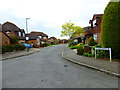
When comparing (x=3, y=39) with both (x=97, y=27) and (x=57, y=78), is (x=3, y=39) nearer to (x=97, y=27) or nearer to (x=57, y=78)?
(x=57, y=78)

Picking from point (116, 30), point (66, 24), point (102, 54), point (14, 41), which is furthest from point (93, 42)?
point (14, 41)

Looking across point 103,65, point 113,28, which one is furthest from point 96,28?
point 103,65

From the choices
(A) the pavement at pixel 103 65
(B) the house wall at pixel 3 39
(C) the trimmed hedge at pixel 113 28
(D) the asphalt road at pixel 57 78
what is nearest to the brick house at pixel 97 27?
(C) the trimmed hedge at pixel 113 28

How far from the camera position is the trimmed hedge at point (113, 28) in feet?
23.5

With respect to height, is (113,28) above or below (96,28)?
below

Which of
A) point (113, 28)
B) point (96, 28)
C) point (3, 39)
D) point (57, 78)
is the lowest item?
point (57, 78)

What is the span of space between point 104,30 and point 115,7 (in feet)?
6.77

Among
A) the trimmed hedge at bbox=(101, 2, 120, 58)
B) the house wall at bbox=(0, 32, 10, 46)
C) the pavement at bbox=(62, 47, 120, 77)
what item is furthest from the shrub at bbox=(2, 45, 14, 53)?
the trimmed hedge at bbox=(101, 2, 120, 58)

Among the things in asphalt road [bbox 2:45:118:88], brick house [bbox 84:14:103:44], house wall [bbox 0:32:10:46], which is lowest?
asphalt road [bbox 2:45:118:88]

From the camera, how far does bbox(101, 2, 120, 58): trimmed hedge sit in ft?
23.5

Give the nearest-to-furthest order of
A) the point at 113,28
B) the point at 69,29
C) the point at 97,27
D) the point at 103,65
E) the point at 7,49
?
the point at 103,65 < the point at 113,28 < the point at 7,49 < the point at 97,27 < the point at 69,29

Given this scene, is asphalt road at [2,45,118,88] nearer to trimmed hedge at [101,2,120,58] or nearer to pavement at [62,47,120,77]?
pavement at [62,47,120,77]

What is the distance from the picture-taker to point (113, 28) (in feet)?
24.1

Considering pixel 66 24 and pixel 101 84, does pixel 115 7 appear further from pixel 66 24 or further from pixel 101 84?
pixel 66 24
